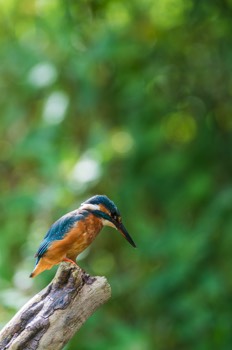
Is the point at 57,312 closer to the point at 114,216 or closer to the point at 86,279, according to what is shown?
the point at 86,279

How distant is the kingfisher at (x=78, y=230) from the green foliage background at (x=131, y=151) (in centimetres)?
156

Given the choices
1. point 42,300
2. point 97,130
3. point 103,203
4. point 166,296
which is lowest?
point 42,300

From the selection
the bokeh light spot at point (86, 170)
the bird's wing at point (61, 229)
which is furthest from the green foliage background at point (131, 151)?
the bird's wing at point (61, 229)

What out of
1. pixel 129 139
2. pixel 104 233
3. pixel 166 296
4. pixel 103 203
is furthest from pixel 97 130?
pixel 103 203

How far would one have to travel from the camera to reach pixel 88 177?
11.6ft

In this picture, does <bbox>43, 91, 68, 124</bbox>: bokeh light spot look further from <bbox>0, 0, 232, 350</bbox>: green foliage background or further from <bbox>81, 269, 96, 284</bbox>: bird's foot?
<bbox>81, 269, 96, 284</bbox>: bird's foot

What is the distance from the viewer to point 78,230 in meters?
1.90

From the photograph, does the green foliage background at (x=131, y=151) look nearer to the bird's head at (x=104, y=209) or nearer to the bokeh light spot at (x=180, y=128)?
the bokeh light spot at (x=180, y=128)

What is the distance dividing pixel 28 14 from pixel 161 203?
1331mm

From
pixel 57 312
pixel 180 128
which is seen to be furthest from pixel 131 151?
pixel 57 312

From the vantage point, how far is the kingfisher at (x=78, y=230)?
192 centimetres

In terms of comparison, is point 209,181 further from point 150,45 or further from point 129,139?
point 150,45

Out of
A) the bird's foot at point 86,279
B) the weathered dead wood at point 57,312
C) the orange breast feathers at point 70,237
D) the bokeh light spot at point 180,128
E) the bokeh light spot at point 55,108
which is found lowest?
the weathered dead wood at point 57,312

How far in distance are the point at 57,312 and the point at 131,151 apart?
216 centimetres
